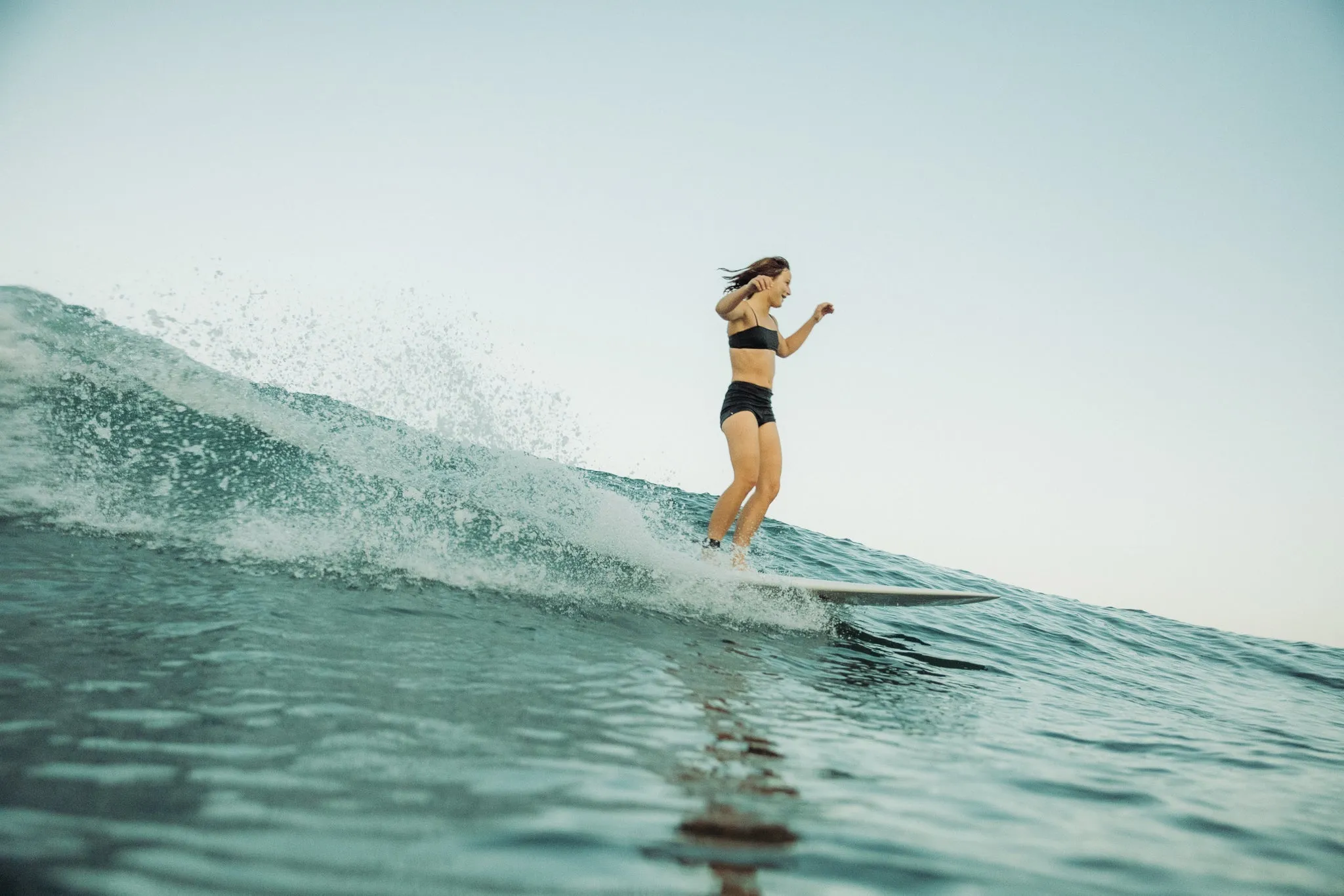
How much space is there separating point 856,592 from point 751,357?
6.30 ft

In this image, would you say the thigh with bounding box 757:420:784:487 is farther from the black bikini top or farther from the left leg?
the black bikini top

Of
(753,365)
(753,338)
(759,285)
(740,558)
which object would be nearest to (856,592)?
(740,558)

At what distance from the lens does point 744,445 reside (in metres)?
5.69

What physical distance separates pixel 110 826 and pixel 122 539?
3573mm

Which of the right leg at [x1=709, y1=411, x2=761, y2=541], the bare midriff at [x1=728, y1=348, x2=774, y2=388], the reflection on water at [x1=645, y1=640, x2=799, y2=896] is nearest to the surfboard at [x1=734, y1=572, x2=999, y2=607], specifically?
the right leg at [x1=709, y1=411, x2=761, y2=541]

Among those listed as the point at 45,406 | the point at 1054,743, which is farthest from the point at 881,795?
the point at 45,406

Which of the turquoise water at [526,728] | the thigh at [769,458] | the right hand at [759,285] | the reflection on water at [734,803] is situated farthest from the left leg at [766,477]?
the reflection on water at [734,803]

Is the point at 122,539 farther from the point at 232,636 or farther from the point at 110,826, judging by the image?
the point at 110,826

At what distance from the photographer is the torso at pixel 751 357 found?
5.93m

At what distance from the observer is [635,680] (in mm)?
2775

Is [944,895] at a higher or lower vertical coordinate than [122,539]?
higher

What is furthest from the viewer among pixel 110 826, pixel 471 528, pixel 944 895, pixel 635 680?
pixel 471 528

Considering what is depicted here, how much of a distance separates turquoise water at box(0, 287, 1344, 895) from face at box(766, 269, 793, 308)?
2.10m

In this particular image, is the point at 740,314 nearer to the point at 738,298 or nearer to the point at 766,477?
the point at 738,298
